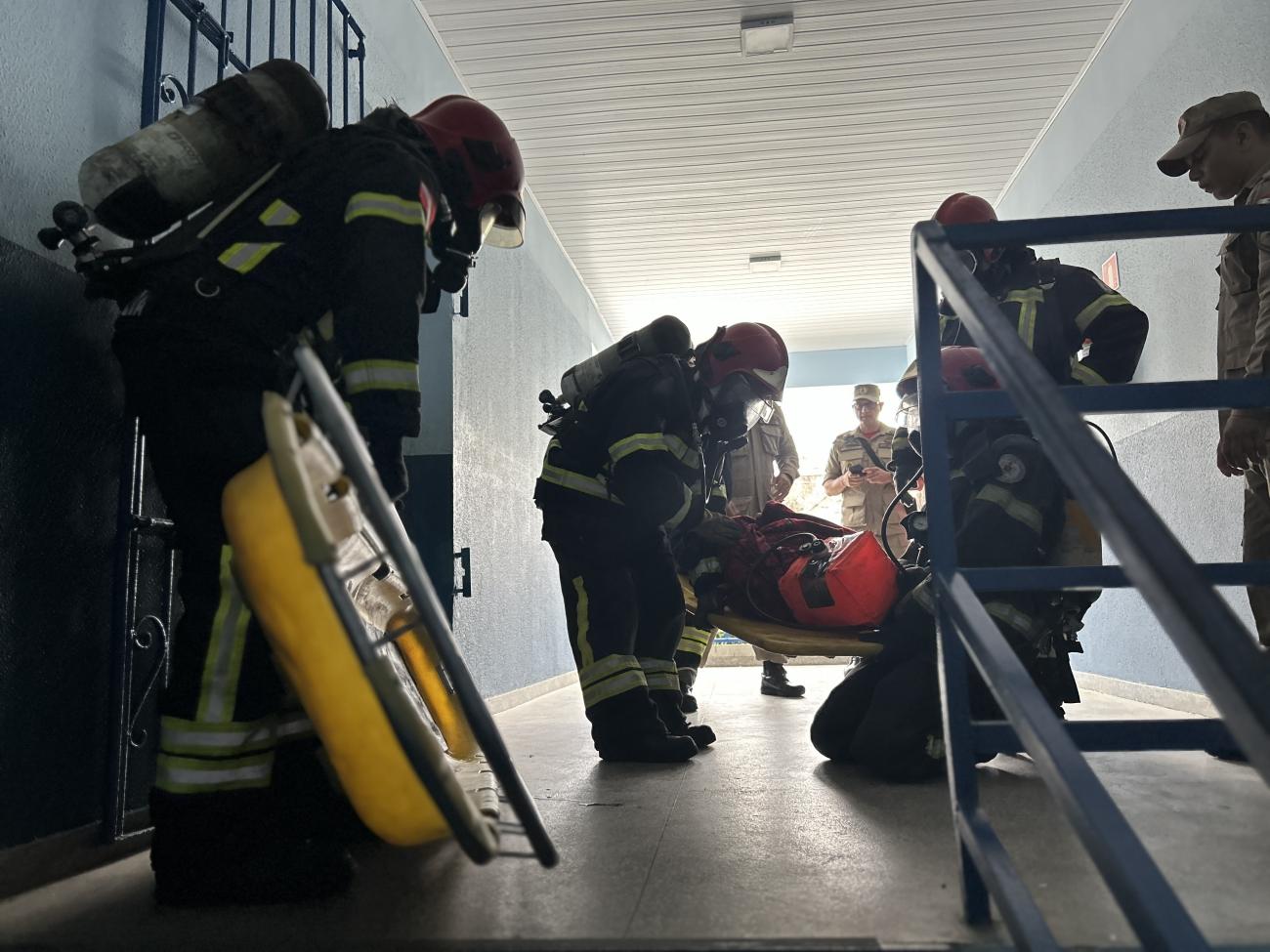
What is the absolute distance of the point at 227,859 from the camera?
66.6 inches

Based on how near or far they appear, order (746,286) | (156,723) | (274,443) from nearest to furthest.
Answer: (274,443)
(156,723)
(746,286)

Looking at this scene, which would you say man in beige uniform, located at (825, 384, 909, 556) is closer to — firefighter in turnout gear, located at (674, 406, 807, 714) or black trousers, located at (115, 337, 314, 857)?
firefighter in turnout gear, located at (674, 406, 807, 714)

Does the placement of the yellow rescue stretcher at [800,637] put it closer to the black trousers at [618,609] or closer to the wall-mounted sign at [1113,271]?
the black trousers at [618,609]

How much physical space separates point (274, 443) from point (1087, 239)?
143 centimetres

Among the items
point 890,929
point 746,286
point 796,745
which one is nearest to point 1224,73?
point 796,745

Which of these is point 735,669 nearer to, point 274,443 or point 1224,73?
point 1224,73

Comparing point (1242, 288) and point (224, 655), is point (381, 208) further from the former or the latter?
point (1242, 288)

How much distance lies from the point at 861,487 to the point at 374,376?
6978 mm

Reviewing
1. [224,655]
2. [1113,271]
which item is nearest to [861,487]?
[1113,271]

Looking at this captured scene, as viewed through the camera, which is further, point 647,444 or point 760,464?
point 760,464

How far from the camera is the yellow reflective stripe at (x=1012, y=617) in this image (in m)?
2.63

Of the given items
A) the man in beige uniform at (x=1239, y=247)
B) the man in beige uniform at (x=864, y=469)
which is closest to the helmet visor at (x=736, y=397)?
the man in beige uniform at (x=1239, y=247)

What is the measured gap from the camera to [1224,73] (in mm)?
3795

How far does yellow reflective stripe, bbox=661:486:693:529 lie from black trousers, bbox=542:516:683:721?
0.08 metres
